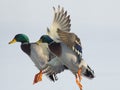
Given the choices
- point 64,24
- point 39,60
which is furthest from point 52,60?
point 64,24

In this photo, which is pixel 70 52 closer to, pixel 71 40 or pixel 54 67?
pixel 71 40

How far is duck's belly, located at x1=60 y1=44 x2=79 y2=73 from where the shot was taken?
3014 cm

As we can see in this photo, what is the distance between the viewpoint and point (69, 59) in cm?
3017

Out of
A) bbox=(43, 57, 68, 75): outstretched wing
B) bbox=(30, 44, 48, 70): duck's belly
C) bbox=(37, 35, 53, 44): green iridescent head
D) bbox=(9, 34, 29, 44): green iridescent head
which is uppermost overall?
bbox=(37, 35, 53, 44): green iridescent head

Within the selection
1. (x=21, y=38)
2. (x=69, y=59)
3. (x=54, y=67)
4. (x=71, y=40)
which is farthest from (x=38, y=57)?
(x=71, y=40)

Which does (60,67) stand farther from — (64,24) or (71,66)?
(64,24)

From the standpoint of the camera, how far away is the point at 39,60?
104 feet

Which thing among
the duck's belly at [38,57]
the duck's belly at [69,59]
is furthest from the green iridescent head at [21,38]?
the duck's belly at [69,59]

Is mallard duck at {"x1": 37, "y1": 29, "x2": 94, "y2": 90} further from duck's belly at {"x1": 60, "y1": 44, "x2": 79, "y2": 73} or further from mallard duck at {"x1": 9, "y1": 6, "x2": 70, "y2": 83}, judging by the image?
mallard duck at {"x1": 9, "y1": 6, "x2": 70, "y2": 83}

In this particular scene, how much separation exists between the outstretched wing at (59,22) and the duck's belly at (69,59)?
3693 millimetres

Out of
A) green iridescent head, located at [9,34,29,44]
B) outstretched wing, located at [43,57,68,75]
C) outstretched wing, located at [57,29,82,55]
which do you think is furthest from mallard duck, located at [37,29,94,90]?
green iridescent head, located at [9,34,29,44]

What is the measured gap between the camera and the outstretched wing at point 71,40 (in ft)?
97.5

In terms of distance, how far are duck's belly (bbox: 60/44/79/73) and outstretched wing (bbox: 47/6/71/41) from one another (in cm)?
369

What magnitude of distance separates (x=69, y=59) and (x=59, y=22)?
18.1 feet
